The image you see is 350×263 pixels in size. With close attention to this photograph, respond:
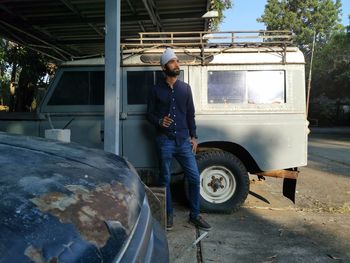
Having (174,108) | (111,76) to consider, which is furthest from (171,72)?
(111,76)

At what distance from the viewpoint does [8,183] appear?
1.79 m

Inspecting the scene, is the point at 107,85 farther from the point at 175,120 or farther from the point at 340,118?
the point at 340,118

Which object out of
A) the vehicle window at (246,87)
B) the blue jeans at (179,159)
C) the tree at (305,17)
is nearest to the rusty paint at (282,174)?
the vehicle window at (246,87)

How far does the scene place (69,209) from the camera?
1735 millimetres

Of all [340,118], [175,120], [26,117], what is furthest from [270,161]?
[340,118]

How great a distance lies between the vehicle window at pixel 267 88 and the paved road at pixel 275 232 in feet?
4.84

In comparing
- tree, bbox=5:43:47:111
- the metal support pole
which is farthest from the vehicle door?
tree, bbox=5:43:47:111

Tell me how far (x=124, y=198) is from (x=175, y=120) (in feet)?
9.79

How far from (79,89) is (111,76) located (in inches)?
44.1

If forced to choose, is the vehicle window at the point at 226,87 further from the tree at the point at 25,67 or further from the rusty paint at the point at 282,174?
the tree at the point at 25,67

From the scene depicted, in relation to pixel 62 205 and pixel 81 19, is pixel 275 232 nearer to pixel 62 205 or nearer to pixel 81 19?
pixel 62 205

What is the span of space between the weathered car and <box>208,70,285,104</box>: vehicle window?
3.50 metres

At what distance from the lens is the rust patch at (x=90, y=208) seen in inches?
66.1

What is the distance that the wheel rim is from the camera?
19.4 ft
